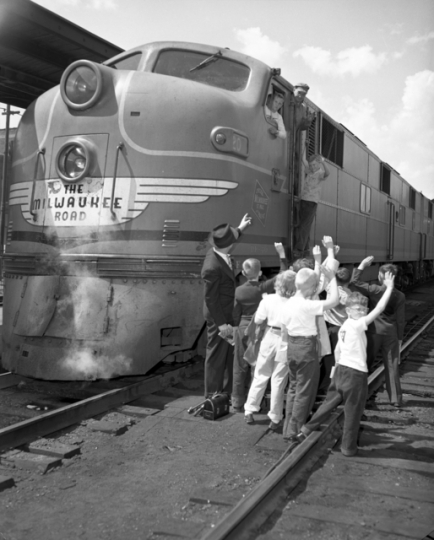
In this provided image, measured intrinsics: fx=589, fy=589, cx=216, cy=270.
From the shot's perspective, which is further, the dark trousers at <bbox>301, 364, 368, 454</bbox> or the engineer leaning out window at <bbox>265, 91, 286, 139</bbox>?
the engineer leaning out window at <bbox>265, 91, 286, 139</bbox>

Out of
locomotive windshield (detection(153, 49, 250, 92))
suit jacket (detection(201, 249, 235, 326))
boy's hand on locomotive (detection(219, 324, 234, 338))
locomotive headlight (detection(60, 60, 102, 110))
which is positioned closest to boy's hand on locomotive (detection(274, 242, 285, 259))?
suit jacket (detection(201, 249, 235, 326))

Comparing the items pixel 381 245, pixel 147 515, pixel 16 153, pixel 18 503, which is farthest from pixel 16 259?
pixel 381 245

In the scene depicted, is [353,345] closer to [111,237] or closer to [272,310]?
[272,310]

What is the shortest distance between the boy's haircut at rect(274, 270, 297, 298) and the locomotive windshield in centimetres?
274

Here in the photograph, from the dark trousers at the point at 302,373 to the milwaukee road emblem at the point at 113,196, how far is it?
7.01ft

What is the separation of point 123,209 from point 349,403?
2922 mm

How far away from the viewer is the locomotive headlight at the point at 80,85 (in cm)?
607

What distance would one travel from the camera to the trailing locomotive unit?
228 inches

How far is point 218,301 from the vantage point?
17.3 ft

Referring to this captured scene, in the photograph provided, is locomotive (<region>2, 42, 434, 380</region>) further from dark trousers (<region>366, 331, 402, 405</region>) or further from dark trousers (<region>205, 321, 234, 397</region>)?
dark trousers (<region>366, 331, 402, 405</region>)

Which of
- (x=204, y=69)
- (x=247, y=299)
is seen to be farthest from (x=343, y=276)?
(x=204, y=69)

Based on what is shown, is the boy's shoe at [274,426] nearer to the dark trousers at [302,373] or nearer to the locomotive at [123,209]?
the dark trousers at [302,373]

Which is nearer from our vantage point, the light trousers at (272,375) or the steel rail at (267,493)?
the steel rail at (267,493)

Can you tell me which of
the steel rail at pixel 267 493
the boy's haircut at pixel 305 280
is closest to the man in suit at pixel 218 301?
the boy's haircut at pixel 305 280
